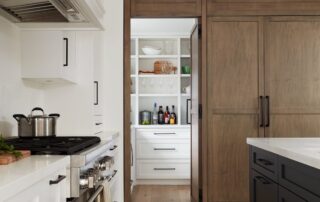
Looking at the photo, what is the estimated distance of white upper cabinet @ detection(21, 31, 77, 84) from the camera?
9.42 ft

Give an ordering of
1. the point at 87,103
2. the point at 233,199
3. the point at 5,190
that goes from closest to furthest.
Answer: the point at 5,190, the point at 87,103, the point at 233,199

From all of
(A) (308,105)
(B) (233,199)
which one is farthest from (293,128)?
(B) (233,199)

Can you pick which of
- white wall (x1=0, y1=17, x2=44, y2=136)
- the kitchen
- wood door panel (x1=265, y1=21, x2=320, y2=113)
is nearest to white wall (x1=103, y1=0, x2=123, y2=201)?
the kitchen

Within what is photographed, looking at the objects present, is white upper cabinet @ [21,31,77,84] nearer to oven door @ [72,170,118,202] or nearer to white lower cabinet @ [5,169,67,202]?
oven door @ [72,170,118,202]

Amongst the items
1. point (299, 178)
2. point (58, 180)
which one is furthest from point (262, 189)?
point (58, 180)

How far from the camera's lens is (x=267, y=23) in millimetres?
3922

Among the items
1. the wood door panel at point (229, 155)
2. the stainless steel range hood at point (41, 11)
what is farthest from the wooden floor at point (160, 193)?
the stainless steel range hood at point (41, 11)

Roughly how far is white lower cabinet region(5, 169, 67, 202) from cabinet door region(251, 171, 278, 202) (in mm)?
1120

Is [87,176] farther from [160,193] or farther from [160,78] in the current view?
[160,78]

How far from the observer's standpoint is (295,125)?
12.8 ft

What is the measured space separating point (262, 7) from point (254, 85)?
0.76m

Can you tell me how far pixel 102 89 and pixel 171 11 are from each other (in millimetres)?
1012

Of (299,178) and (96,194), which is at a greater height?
(299,178)

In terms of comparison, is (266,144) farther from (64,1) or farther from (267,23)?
(267,23)
